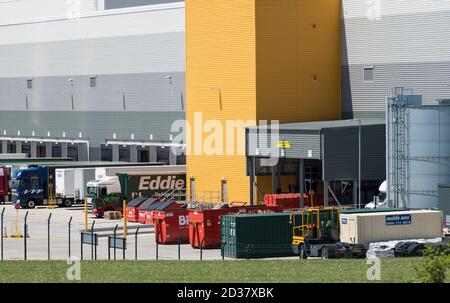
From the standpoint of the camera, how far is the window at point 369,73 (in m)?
66.5

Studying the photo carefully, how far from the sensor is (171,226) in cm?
5150

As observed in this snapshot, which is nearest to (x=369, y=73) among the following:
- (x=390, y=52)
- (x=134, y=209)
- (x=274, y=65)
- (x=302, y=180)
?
(x=390, y=52)

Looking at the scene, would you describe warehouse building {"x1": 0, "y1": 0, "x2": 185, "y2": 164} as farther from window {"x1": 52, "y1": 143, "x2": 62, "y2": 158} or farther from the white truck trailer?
the white truck trailer

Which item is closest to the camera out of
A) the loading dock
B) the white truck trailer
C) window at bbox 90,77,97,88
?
the loading dock

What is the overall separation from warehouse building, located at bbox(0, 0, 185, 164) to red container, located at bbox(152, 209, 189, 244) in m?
26.1

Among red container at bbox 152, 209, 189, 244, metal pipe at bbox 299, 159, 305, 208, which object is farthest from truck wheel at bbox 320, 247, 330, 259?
metal pipe at bbox 299, 159, 305, 208

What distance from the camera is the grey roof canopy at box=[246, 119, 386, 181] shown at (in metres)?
58.3

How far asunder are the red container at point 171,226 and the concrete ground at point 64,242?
2.22ft

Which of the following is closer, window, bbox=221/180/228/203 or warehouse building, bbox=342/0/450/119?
warehouse building, bbox=342/0/450/119

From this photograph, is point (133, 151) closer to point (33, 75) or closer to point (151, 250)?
point (33, 75)

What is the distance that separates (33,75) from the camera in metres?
97.2

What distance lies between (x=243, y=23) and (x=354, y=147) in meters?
10.5

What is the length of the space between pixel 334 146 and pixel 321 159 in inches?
37.8
